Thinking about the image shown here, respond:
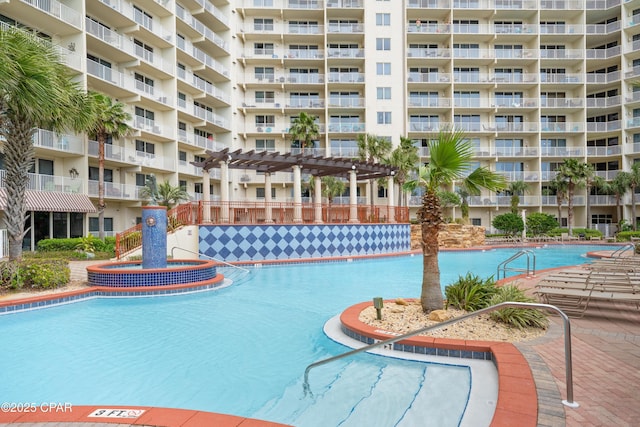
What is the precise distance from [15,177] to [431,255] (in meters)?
11.7

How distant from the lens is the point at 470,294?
260 inches

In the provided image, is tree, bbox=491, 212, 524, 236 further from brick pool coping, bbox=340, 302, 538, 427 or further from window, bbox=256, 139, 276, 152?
brick pool coping, bbox=340, 302, 538, 427

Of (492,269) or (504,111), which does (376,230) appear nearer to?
(492,269)

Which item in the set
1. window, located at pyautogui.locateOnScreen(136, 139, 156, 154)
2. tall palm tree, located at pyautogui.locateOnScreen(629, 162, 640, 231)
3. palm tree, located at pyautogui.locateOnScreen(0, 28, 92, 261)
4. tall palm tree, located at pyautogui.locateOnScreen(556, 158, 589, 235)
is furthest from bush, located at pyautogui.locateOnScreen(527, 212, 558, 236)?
palm tree, located at pyautogui.locateOnScreen(0, 28, 92, 261)

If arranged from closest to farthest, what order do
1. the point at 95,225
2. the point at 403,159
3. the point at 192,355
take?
the point at 192,355
the point at 95,225
the point at 403,159

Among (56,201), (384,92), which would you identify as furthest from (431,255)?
(384,92)

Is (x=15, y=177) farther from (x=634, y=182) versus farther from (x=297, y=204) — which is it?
(x=634, y=182)

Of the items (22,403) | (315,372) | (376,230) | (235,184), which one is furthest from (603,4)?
(22,403)

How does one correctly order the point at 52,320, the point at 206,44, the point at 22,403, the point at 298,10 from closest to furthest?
the point at 22,403
the point at 52,320
the point at 206,44
the point at 298,10

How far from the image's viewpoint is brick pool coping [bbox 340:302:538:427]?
305 centimetres

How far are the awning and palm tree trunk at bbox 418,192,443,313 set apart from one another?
2095 cm

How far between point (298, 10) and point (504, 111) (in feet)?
83.5

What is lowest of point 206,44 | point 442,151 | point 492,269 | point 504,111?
point 492,269

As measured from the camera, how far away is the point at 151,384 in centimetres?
464
